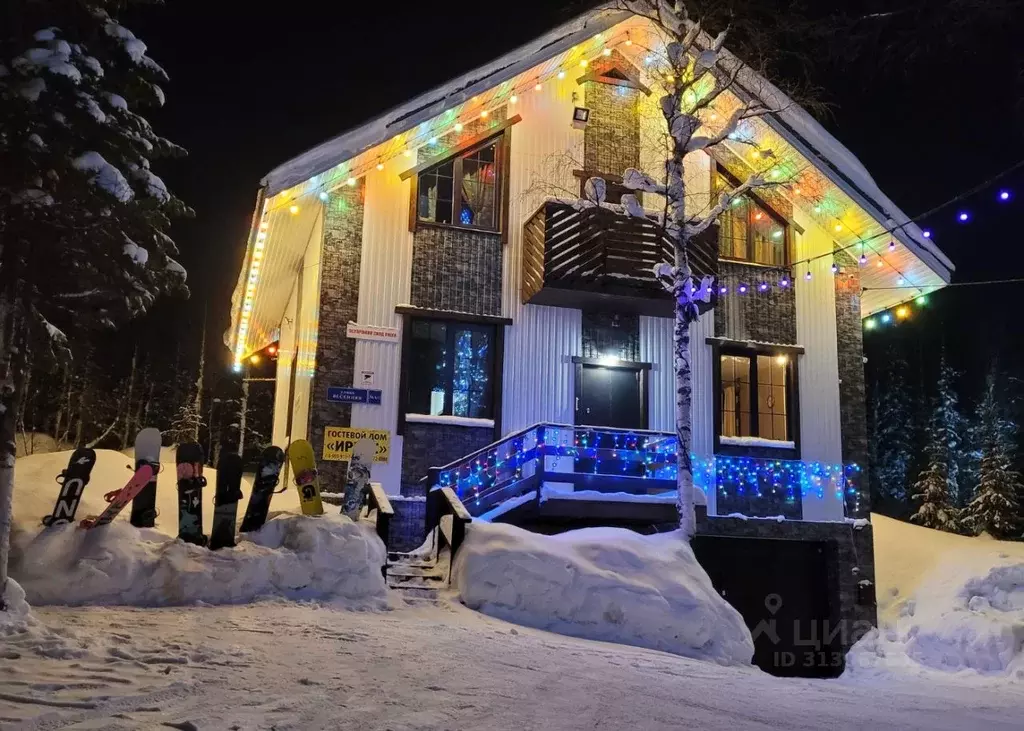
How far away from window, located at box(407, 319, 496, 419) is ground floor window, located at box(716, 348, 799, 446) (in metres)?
4.60

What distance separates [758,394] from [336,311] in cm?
828

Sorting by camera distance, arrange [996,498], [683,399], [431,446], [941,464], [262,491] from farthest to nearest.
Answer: [941,464] < [996,498] < [431,446] < [683,399] < [262,491]

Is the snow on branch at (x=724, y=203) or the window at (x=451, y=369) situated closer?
the snow on branch at (x=724, y=203)

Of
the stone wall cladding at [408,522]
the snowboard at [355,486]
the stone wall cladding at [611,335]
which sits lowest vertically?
the stone wall cladding at [408,522]

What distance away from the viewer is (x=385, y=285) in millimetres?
15016

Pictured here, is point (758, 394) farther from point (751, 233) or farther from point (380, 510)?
point (380, 510)

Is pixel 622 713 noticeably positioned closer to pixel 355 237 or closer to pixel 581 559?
pixel 581 559

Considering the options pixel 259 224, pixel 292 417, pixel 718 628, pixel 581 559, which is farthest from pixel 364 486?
pixel 292 417

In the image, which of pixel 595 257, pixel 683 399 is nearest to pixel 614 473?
pixel 683 399

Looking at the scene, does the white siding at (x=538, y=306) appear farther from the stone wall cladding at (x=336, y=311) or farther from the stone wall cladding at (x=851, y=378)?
the stone wall cladding at (x=851, y=378)

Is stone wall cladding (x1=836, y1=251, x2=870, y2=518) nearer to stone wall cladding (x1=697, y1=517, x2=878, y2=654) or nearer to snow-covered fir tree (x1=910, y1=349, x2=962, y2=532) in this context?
stone wall cladding (x1=697, y1=517, x2=878, y2=654)

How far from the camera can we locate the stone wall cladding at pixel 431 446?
47.8 feet

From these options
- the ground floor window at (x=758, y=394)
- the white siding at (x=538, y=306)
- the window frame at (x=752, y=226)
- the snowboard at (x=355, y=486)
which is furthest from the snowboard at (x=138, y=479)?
the window frame at (x=752, y=226)

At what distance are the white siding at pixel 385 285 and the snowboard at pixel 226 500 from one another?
465cm
